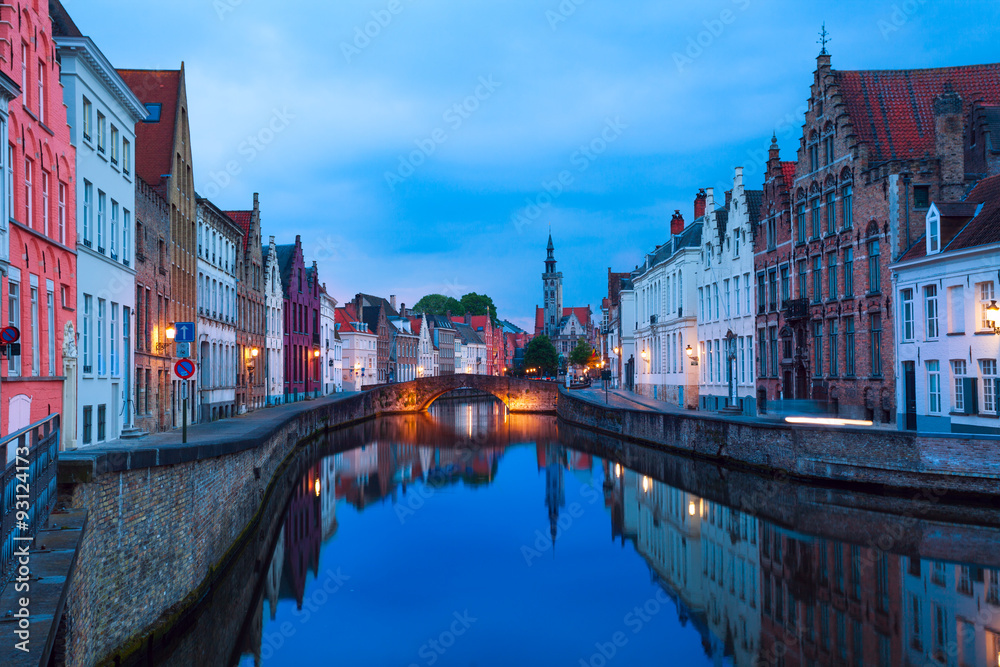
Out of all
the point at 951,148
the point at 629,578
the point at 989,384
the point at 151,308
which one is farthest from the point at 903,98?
the point at 151,308

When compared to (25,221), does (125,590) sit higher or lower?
lower

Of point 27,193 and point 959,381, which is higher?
point 27,193

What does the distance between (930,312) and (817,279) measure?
7956mm

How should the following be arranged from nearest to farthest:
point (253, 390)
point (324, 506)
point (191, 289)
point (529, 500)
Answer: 1. point (324, 506)
2. point (529, 500)
3. point (191, 289)
4. point (253, 390)

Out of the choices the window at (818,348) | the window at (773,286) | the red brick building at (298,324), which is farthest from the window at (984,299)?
the red brick building at (298,324)

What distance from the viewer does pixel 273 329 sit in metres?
51.5

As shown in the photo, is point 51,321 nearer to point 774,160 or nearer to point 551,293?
point 774,160

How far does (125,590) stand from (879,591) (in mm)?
11979

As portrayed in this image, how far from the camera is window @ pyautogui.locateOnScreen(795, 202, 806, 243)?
114 feet

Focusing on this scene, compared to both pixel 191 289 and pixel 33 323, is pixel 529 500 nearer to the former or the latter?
pixel 191 289

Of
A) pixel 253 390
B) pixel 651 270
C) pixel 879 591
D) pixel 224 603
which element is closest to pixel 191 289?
pixel 253 390

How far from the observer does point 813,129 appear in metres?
33.5

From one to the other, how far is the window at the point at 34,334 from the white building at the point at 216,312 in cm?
1737

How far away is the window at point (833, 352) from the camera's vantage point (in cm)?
3162
